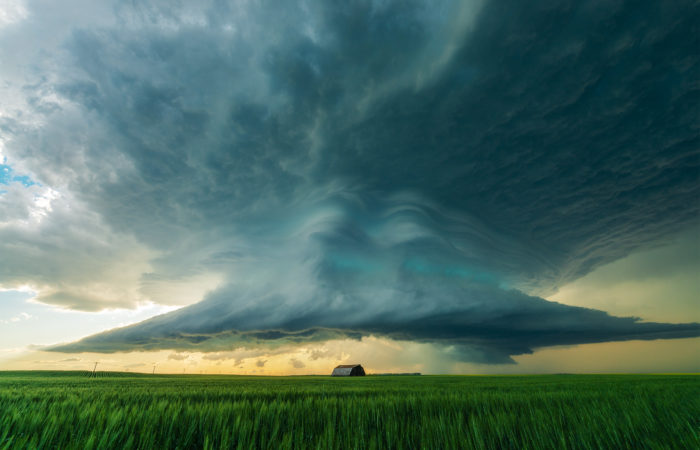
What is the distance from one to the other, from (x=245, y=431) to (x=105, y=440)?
1.24 m

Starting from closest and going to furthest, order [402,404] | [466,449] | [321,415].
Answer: [466,449]
[321,415]
[402,404]

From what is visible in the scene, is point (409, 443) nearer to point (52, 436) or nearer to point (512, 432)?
point (512, 432)

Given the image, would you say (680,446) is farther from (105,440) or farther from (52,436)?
(52,436)

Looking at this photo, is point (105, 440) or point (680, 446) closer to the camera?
point (105, 440)

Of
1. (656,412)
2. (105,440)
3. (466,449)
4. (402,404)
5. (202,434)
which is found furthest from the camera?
(402,404)

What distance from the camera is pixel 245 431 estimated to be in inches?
133

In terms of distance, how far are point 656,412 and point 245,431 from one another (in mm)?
6818

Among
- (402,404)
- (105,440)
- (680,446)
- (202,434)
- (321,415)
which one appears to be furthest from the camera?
(402,404)

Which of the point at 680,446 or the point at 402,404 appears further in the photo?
the point at 402,404

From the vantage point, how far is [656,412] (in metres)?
5.44

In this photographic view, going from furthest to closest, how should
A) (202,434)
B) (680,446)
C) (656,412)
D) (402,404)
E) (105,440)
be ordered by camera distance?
1. (402,404)
2. (656,412)
3. (202,434)
4. (680,446)
5. (105,440)

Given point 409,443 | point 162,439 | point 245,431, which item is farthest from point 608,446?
point 162,439

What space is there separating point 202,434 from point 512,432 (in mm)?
3508

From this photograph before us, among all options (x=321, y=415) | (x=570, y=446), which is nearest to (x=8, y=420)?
(x=321, y=415)
